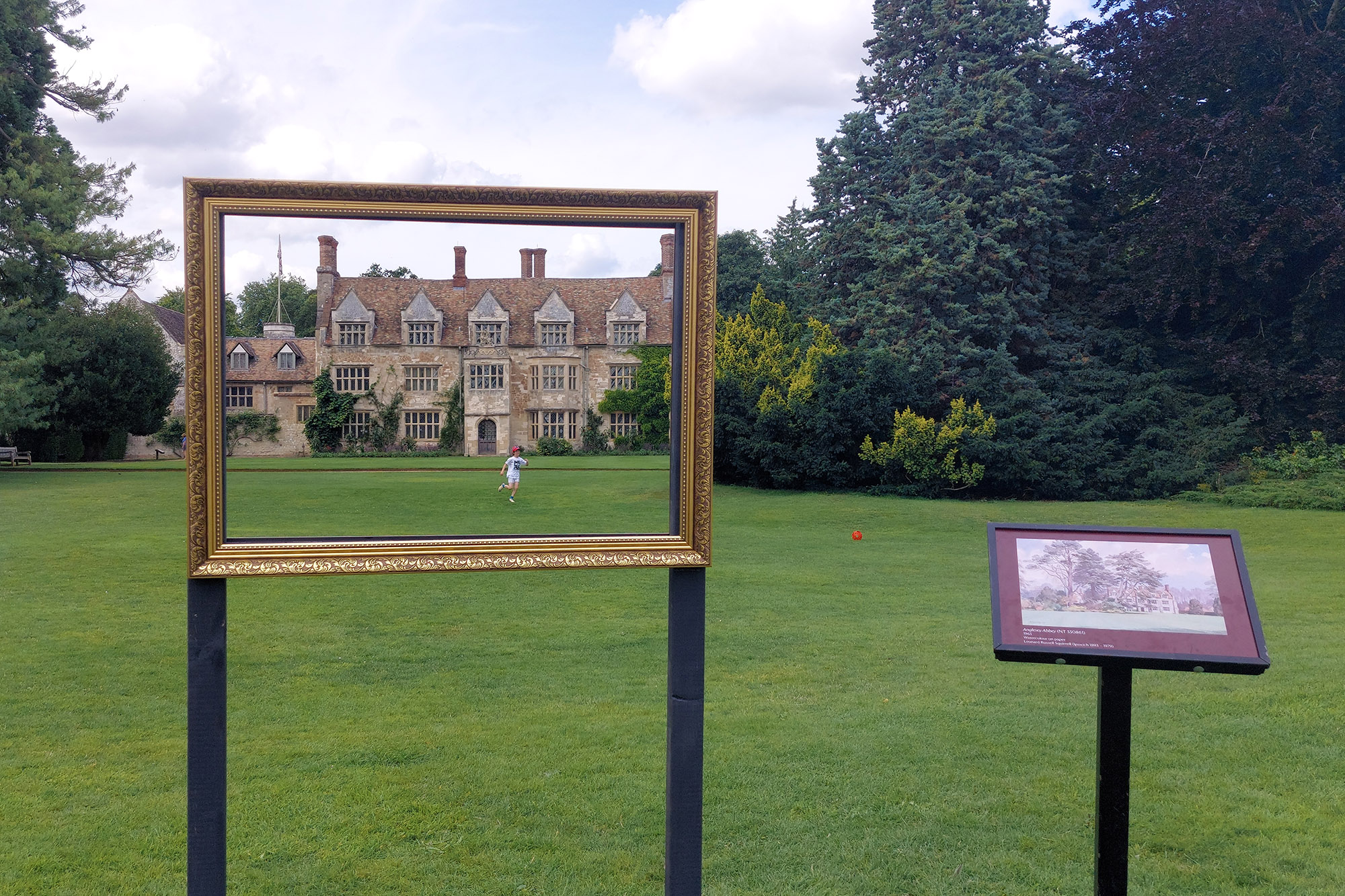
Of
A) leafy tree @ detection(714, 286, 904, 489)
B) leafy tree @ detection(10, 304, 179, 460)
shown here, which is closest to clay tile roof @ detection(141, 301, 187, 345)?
leafy tree @ detection(10, 304, 179, 460)

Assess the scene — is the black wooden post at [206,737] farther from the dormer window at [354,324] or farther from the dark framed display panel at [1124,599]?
the dark framed display panel at [1124,599]

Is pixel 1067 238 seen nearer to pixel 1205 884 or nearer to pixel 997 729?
pixel 997 729

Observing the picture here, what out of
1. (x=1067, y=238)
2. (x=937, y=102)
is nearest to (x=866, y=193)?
(x=937, y=102)

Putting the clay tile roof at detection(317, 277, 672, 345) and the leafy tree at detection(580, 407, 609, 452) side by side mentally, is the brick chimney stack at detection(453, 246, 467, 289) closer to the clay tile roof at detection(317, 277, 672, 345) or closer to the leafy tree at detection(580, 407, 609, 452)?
the clay tile roof at detection(317, 277, 672, 345)

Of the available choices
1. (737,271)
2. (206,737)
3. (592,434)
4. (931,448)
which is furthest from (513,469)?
(737,271)

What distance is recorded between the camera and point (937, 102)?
29.7 meters

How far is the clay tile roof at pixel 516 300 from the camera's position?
435cm

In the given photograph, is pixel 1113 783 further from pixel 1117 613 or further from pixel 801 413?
pixel 801 413

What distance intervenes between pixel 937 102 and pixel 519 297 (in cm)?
2784

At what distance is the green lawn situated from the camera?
5234mm

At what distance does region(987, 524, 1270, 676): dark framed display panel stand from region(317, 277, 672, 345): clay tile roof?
188cm

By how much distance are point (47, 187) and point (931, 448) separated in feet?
76.2

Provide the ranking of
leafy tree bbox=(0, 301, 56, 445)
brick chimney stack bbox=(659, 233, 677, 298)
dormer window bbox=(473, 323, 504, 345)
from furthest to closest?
leafy tree bbox=(0, 301, 56, 445) → dormer window bbox=(473, 323, 504, 345) → brick chimney stack bbox=(659, 233, 677, 298)

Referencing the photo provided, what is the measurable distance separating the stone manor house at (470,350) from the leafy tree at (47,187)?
2545 centimetres
